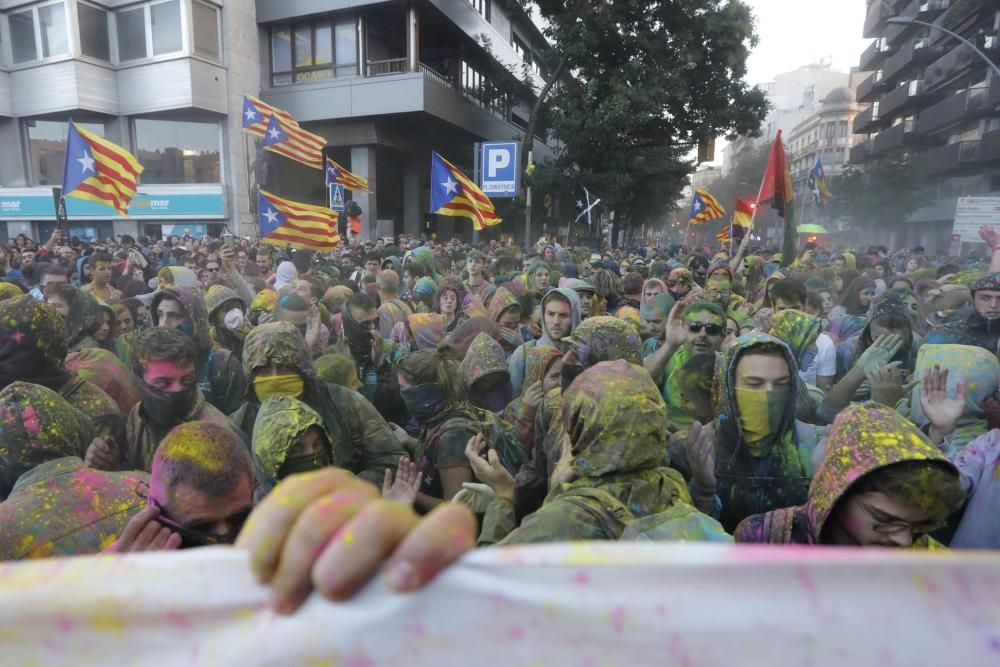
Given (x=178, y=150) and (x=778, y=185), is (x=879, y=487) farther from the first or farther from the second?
(x=178, y=150)

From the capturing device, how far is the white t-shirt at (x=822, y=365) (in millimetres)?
4137

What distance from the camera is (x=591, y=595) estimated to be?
848mm

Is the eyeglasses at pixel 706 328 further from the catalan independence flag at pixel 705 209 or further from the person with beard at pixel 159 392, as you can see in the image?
the catalan independence flag at pixel 705 209

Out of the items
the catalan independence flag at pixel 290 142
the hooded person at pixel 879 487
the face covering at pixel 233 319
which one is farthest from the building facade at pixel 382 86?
the hooded person at pixel 879 487

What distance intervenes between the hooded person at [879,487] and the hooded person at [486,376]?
2.11m

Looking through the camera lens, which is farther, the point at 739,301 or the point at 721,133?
the point at 721,133

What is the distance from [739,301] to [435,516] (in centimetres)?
682

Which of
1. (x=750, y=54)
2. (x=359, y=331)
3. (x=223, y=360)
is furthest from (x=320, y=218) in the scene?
(x=750, y=54)

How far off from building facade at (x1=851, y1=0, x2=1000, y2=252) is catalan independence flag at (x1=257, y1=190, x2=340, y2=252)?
103 ft

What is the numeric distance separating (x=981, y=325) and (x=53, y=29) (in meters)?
30.2

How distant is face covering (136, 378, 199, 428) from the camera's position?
8.37 ft

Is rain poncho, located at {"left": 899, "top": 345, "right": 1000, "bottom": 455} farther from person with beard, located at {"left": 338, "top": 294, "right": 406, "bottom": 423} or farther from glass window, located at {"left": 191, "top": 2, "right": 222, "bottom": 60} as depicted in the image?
glass window, located at {"left": 191, "top": 2, "right": 222, "bottom": 60}

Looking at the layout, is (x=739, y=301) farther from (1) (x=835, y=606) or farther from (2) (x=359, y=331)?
(1) (x=835, y=606)

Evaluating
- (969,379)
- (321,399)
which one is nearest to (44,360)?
(321,399)
